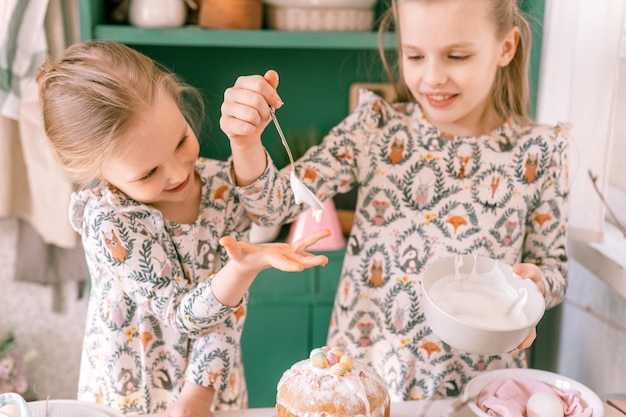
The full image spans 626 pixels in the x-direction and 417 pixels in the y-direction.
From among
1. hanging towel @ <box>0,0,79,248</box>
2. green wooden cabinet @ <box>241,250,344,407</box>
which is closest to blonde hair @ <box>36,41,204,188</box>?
hanging towel @ <box>0,0,79,248</box>

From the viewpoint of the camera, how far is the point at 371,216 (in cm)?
130

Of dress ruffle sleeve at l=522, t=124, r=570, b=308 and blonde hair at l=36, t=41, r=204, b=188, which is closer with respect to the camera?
blonde hair at l=36, t=41, r=204, b=188

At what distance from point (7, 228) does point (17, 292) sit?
0.24 metres

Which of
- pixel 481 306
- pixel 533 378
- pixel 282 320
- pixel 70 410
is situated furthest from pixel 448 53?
pixel 282 320

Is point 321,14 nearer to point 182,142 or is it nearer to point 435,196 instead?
point 435,196

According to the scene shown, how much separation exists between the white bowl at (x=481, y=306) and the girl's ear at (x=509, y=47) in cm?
42

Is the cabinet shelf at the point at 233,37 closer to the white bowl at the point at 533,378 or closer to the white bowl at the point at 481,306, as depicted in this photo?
the white bowl at the point at 481,306

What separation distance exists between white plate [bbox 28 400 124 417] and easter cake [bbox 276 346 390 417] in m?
0.24

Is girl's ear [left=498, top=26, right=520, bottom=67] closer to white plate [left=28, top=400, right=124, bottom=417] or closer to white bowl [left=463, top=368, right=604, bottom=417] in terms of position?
white bowl [left=463, top=368, right=604, bottom=417]

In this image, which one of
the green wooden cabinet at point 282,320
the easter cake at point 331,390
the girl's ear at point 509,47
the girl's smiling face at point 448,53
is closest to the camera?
the easter cake at point 331,390

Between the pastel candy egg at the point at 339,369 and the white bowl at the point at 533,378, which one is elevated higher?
the pastel candy egg at the point at 339,369

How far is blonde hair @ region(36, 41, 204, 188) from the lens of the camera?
974 mm

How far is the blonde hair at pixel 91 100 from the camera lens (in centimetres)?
97

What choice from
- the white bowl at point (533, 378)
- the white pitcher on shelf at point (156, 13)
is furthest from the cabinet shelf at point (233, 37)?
the white bowl at point (533, 378)
